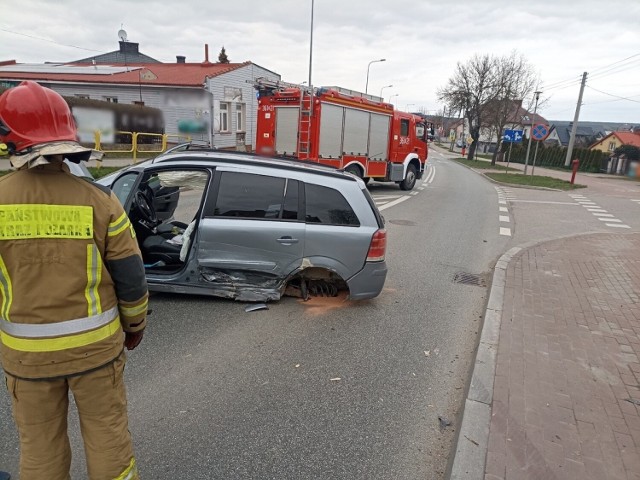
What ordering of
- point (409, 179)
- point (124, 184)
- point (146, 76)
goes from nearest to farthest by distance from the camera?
point (124, 184)
point (409, 179)
point (146, 76)

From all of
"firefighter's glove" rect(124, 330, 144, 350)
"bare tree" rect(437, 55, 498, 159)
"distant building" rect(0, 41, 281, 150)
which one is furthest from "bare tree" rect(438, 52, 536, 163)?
"firefighter's glove" rect(124, 330, 144, 350)

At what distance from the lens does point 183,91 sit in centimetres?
2323

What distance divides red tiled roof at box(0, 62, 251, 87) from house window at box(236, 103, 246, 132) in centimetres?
243

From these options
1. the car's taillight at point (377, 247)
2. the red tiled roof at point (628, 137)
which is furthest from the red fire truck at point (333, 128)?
the red tiled roof at point (628, 137)

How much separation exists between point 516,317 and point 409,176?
12.8 metres

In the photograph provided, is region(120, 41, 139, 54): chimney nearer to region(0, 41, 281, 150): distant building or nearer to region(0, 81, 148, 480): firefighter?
region(0, 41, 281, 150): distant building

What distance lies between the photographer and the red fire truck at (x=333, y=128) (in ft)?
43.1

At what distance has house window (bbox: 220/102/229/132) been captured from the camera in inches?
1003

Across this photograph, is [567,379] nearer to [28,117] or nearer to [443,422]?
[443,422]

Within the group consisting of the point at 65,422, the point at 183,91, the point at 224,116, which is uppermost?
the point at 183,91

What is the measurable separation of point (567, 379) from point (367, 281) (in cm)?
204

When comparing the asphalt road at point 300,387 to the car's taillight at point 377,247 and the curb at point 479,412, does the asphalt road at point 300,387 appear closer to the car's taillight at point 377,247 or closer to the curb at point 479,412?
the curb at point 479,412

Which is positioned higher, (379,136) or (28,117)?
(379,136)

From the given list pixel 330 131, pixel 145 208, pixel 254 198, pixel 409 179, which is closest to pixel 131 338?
pixel 254 198
